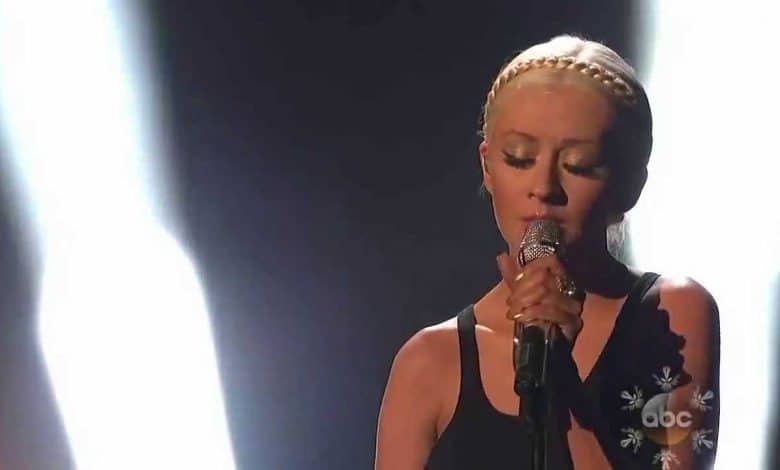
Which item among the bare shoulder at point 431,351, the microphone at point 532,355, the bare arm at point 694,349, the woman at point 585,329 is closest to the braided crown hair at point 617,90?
the woman at point 585,329

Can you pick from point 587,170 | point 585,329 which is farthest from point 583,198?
point 585,329

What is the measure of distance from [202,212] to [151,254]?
9cm

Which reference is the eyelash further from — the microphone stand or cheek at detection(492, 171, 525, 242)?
the microphone stand

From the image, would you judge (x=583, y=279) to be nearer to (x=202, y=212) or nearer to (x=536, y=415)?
(x=536, y=415)

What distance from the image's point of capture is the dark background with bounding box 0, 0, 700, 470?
1417 millimetres

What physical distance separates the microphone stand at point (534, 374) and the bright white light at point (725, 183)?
582 mm

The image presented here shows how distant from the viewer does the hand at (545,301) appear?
81cm

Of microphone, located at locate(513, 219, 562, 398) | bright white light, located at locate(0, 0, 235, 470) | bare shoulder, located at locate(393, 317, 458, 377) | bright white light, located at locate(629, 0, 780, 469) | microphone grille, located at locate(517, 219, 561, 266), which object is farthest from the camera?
bright white light, located at locate(0, 0, 235, 470)

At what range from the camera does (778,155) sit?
137 centimetres

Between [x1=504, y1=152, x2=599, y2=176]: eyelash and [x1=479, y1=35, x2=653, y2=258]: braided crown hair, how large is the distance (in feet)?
0.11

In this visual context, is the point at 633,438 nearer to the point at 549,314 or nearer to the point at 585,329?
the point at 585,329

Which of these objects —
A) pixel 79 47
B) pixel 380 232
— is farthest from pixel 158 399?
pixel 79 47

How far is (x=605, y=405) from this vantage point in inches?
43.2

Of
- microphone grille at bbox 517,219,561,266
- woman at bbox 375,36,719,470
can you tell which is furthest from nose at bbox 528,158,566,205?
microphone grille at bbox 517,219,561,266
